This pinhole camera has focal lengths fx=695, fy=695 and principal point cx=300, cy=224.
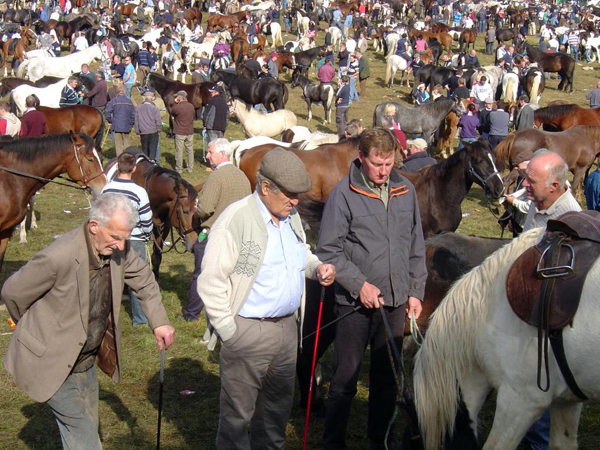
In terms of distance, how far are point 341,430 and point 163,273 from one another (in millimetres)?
5633

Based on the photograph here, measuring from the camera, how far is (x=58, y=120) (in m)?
15.5

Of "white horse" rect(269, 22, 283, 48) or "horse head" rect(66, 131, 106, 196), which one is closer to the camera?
"horse head" rect(66, 131, 106, 196)

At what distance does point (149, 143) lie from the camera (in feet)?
51.3

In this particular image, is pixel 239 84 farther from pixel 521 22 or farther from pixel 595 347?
pixel 521 22

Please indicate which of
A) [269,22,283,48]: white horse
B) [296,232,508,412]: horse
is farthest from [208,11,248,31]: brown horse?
[296,232,508,412]: horse

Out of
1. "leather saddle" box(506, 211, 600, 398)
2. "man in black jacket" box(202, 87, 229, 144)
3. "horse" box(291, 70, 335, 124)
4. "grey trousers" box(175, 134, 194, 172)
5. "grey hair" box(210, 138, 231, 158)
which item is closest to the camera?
"leather saddle" box(506, 211, 600, 398)

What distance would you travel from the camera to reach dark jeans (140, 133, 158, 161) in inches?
612

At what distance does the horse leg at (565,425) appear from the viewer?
4004mm

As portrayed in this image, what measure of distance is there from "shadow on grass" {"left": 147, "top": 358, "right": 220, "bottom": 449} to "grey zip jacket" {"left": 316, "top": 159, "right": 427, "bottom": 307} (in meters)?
1.72

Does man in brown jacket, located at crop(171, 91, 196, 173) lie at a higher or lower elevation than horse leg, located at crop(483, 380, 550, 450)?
lower

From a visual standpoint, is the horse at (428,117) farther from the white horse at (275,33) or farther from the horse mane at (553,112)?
the white horse at (275,33)

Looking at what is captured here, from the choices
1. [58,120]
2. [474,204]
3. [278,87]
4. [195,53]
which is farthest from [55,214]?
[195,53]

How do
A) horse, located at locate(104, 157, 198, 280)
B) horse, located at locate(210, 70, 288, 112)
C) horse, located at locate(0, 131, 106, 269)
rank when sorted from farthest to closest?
horse, located at locate(210, 70, 288, 112) → horse, located at locate(104, 157, 198, 280) → horse, located at locate(0, 131, 106, 269)

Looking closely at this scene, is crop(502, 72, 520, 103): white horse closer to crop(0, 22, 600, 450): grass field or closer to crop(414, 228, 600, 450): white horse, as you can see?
crop(0, 22, 600, 450): grass field
